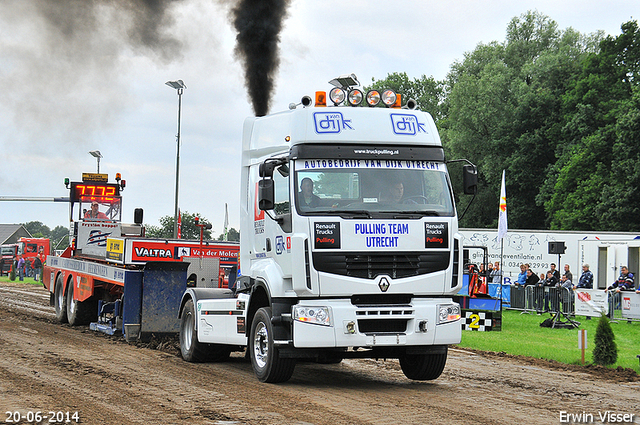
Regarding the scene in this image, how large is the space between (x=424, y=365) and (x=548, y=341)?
23.8 ft

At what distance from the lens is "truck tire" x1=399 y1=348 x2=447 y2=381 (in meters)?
10.6

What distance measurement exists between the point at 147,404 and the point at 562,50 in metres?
53.3

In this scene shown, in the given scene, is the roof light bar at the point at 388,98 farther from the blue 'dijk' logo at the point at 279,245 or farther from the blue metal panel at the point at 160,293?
the blue metal panel at the point at 160,293

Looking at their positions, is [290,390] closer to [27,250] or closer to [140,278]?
[140,278]

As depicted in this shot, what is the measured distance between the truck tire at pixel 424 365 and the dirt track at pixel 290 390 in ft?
0.60

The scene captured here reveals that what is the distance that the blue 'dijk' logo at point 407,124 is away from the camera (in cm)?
1041

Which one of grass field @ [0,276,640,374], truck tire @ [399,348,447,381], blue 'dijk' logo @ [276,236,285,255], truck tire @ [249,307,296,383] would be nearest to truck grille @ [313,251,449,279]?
blue 'dijk' logo @ [276,236,285,255]

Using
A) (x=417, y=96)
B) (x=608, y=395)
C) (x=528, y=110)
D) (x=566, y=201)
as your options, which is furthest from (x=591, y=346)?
(x=417, y=96)

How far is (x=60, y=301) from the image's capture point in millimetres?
19406

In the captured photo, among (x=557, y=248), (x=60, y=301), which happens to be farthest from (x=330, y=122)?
(x=557, y=248)

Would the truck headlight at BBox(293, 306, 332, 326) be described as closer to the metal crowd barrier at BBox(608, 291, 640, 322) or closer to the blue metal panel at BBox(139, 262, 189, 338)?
the blue metal panel at BBox(139, 262, 189, 338)

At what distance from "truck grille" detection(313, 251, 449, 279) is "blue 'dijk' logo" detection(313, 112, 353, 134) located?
176cm

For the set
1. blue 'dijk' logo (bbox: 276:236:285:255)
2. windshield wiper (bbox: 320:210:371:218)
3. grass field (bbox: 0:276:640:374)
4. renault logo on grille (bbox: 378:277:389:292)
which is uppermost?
windshield wiper (bbox: 320:210:371:218)

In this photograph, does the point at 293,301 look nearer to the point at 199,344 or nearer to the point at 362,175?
the point at 362,175
